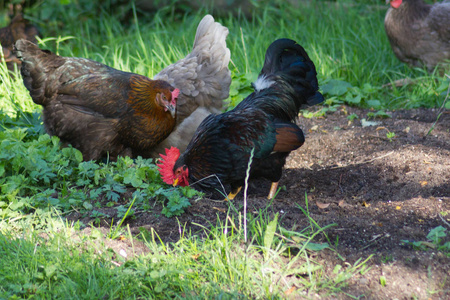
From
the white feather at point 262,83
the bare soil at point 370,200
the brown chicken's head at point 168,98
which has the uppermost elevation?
the white feather at point 262,83

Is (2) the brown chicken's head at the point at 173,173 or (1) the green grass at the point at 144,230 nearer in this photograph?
(1) the green grass at the point at 144,230

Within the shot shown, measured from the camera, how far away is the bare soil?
243 cm

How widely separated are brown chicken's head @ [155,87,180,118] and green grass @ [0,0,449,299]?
610mm

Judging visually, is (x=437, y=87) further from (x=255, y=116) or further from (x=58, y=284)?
(x=58, y=284)

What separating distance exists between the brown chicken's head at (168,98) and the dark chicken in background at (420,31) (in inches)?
146

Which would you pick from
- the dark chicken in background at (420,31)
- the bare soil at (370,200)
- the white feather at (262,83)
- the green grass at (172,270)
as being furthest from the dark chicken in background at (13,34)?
the dark chicken in background at (420,31)

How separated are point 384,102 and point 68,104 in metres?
3.95

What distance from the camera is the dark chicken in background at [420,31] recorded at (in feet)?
21.2

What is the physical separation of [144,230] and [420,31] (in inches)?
210

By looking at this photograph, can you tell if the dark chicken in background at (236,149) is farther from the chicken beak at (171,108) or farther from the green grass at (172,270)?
the green grass at (172,270)

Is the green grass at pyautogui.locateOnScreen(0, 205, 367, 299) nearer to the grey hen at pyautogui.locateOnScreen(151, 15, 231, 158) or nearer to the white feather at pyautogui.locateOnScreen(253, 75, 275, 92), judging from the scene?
the white feather at pyautogui.locateOnScreen(253, 75, 275, 92)

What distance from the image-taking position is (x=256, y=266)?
238cm

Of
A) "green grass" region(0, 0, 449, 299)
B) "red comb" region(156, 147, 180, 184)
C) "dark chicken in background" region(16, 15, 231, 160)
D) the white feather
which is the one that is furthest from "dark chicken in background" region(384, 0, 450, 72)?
"red comb" region(156, 147, 180, 184)

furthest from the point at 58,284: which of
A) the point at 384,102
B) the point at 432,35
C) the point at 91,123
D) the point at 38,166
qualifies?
the point at 432,35
